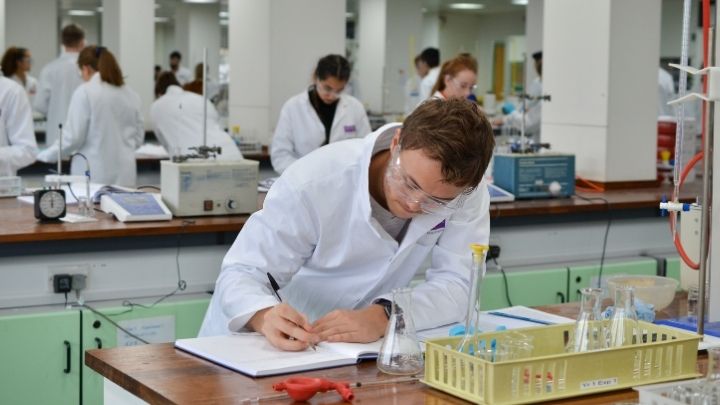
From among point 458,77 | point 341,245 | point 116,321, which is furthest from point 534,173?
point 341,245

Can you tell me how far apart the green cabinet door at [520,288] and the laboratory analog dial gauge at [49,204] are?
5.40 feet

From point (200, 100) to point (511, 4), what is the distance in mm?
11369

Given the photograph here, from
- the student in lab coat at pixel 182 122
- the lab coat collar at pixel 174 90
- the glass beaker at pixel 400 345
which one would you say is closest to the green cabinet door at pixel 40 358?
the glass beaker at pixel 400 345

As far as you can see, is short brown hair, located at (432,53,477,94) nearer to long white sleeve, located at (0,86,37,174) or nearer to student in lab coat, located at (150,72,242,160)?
student in lab coat, located at (150,72,242,160)

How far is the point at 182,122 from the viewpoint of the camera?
19.6 ft

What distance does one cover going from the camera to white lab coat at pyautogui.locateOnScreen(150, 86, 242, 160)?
5922 millimetres

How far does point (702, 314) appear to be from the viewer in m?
2.18

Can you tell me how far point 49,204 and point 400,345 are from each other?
2064 millimetres

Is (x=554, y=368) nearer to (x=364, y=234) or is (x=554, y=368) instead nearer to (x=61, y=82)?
(x=364, y=234)

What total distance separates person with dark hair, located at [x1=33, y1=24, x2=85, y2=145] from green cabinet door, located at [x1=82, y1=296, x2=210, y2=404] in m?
4.73

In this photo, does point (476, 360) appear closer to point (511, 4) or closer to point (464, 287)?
point (464, 287)

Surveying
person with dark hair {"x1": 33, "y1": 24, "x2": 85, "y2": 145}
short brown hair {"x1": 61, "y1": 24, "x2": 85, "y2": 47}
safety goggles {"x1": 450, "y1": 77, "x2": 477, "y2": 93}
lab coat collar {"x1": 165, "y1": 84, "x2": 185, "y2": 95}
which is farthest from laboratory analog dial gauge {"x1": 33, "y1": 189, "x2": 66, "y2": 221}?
short brown hair {"x1": 61, "y1": 24, "x2": 85, "y2": 47}

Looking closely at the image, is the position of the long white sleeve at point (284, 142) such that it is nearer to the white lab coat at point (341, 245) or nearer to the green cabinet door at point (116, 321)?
the green cabinet door at point (116, 321)

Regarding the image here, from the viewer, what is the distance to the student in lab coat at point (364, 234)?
1.99 metres
